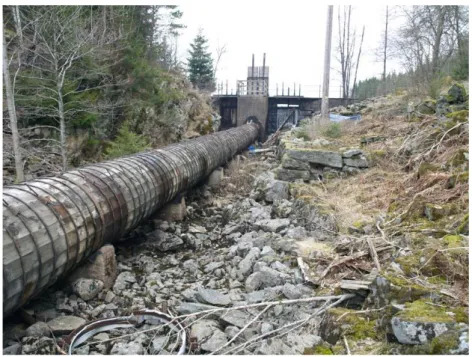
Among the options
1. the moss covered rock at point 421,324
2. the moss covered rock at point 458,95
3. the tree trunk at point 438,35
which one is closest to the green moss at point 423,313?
the moss covered rock at point 421,324

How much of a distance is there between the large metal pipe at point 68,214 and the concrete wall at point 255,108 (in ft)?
62.7

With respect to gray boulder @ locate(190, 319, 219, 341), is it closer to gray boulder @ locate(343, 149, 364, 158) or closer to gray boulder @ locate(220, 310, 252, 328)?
gray boulder @ locate(220, 310, 252, 328)

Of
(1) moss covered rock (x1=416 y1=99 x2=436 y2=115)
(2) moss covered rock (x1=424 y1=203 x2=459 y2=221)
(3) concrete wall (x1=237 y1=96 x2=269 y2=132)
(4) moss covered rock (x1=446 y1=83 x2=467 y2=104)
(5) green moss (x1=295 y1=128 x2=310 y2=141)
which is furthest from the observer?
(3) concrete wall (x1=237 y1=96 x2=269 y2=132)

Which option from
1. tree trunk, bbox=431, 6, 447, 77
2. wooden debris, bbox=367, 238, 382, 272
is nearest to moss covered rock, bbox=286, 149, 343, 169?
wooden debris, bbox=367, 238, 382, 272

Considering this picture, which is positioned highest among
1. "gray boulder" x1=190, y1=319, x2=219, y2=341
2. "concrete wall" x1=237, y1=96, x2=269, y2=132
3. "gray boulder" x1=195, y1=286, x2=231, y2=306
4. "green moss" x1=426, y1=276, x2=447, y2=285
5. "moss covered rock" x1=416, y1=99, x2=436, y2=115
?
"concrete wall" x1=237, y1=96, x2=269, y2=132

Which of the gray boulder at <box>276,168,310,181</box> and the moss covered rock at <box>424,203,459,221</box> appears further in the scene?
the gray boulder at <box>276,168,310,181</box>

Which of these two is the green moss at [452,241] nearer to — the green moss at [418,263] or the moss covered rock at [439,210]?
the green moss at [418,263]

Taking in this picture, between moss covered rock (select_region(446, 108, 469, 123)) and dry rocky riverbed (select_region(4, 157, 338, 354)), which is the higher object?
moss covered rock (select_region(446, 108, 469, 123))

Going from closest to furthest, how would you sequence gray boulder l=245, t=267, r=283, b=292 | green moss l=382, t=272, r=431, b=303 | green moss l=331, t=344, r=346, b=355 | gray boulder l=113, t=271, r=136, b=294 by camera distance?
green moss l=331, t=344, r=346, b=355 → green moss l=382, t=272, r=431, b=303 → gray boulder l=245, t=267, r=283, b=292 → gray boulder l=113, t=271, r=136, b=294

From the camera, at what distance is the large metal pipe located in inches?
155

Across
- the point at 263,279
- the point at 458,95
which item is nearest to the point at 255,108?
the point at 458,95

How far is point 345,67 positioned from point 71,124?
2631 centimetres

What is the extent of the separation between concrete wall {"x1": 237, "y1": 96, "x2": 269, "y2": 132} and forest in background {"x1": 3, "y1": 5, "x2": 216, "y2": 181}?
1129cm

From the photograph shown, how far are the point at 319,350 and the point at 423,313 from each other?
3.13 feet
